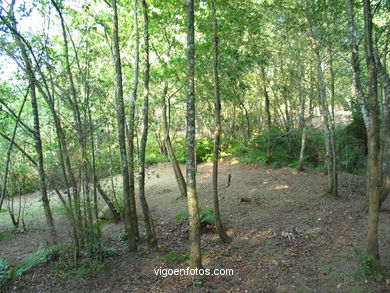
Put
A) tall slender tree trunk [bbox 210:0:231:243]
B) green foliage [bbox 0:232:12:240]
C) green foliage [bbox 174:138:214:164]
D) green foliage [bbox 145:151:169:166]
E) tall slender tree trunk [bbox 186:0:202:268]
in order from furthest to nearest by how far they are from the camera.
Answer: green foliage [bbox 145:151:169:166] → green foliage [bbox 174:138:214:164] → green foliage [bbox 0:232:12:240] → tall slender tree trunk [bbox 210:0:231:243] → tall slender tree trunk [bbox 186:0:202:268]

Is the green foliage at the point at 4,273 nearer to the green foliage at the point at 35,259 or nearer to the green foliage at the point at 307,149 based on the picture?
the green foliage at the point at 35,259

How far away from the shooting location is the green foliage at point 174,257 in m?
6.23

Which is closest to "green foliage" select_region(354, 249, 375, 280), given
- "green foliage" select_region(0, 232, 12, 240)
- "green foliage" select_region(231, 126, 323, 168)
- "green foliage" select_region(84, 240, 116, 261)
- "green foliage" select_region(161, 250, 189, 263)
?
"green foliage" select_region(161, 250, 189, 263)

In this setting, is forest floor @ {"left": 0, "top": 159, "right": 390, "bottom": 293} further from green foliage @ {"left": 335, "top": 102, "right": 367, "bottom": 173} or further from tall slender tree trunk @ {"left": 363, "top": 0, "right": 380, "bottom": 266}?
green foliage @ {"left": 335, "top": 102, "right": 367, "bottom": 173}

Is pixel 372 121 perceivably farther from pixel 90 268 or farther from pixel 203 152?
pixel 203 152

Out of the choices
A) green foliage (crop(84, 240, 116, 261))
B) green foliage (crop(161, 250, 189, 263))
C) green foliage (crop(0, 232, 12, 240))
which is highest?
green foliage (crop(84, 240, 116, 261))

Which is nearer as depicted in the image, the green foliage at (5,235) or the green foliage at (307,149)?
the green foliage at (5,235)

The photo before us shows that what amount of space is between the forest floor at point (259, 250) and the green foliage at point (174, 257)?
0.47 ft

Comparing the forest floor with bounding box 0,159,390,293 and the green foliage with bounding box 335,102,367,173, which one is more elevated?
the green foliage with bounding box 335,102,367,173

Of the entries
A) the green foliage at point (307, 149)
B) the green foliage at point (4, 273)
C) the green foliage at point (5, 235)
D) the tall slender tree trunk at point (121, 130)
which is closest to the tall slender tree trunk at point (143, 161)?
the tall slender tree trunk at point (121, 130)

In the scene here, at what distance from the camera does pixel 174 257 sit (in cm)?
632

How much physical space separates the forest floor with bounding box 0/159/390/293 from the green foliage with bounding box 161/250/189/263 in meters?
0.14

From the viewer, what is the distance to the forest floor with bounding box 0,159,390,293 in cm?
509

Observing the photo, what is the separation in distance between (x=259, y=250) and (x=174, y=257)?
7.24 ft
